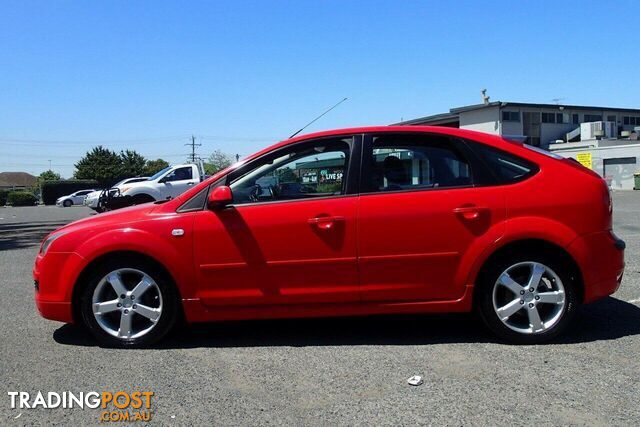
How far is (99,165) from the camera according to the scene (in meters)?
90.6

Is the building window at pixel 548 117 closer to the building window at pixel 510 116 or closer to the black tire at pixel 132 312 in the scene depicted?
the building window at pixel 510 116

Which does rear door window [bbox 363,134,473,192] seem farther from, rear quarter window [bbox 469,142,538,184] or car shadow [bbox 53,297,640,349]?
car shadow [bbox 53,297,640,349]

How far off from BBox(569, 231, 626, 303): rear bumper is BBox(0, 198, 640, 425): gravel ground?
0.43m

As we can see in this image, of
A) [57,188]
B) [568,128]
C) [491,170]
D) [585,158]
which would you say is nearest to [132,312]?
[491,170]

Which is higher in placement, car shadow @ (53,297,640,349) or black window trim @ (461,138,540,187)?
black window trim @ (461,138,540,187)

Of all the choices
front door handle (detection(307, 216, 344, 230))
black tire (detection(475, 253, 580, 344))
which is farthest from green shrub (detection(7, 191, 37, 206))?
black tire (detection(475, 253, 580, 344))

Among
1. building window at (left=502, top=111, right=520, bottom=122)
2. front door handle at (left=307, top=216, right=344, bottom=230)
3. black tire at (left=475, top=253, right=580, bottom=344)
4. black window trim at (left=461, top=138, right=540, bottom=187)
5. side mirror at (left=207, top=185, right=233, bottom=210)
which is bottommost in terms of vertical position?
black tire at (left=475, top=253, right=580, bottom=344)

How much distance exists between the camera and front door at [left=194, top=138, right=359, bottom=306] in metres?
4.40

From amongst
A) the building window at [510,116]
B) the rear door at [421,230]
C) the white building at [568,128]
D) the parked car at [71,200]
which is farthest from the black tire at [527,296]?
the parked car at [71,200]

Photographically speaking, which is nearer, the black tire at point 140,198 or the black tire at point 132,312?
the black tire at point 132,312

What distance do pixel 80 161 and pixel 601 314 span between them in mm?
97687

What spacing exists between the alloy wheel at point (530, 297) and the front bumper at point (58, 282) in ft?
11.2

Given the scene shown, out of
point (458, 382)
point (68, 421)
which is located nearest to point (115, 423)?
point (68, 421)

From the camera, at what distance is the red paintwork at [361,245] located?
4.38 meters
